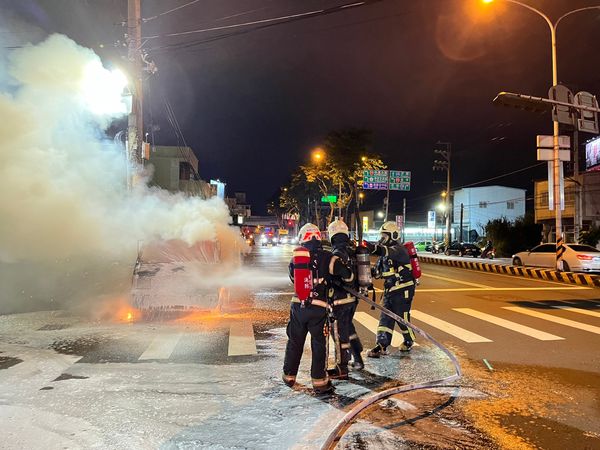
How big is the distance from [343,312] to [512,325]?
4776 millimetres

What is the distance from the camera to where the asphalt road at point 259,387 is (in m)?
4.31

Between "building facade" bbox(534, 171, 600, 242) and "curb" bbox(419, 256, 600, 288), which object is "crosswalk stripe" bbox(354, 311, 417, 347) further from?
"building facade" bbox(534, 171, 600, 242)

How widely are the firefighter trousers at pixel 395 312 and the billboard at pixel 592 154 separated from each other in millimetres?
37730

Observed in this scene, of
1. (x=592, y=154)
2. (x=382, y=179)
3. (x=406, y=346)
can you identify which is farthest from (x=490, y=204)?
(x=406, y=346)

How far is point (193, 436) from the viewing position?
429 cm

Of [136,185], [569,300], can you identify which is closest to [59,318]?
[136,185]

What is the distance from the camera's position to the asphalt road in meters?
4.31

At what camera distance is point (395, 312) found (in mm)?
7289

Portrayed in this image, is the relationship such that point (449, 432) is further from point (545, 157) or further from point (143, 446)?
point (545, 157)

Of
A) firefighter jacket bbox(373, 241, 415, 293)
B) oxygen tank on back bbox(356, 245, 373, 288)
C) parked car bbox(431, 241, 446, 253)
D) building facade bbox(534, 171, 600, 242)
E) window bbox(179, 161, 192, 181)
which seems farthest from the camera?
parked car bbox(431, 241, 446, 253)

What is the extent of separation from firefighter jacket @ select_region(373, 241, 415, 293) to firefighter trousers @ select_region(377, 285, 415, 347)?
10 centimetres

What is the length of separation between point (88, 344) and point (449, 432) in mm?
5747

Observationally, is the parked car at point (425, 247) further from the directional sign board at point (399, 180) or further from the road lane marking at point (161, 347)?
the road lane marking at point (161, 347)

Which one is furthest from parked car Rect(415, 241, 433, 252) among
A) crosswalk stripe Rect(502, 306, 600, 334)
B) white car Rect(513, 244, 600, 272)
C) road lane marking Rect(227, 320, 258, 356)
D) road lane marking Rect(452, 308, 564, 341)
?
road lane marking Rect(227, 320, 258, 356)
